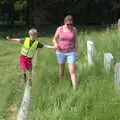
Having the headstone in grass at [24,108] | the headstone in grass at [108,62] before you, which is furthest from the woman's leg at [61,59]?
the headstone in grass at [24,108]

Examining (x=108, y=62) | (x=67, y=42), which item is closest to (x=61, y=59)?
(x=67, y=42)

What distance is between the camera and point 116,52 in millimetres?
12922

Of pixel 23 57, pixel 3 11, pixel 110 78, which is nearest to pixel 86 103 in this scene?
pixel 110 78

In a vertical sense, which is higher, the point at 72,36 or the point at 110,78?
the point at 72,36

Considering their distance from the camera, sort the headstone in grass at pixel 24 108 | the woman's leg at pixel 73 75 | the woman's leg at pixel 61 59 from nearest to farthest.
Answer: the headstone in grass at pixel 24 108
the woman's leg at pixel 73 75
the woman's leg at pixel 61 59

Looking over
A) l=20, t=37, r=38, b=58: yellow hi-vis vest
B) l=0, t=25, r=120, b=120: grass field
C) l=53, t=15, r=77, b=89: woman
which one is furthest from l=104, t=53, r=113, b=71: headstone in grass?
l=20, t=37, r=38, b=58: yellow hi-vis vest

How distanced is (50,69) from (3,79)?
1.20m

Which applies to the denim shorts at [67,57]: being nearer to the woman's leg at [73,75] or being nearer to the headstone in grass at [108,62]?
the woman's leg at [73,75]

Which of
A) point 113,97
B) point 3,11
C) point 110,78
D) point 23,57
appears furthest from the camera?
point 3,11

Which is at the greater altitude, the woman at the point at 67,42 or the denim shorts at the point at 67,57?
the woman at the point at 67,42

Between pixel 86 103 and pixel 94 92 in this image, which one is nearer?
pixel 86 103

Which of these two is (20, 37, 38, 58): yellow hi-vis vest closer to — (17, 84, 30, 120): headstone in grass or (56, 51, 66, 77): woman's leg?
(56, 51, 66, 77): woman's leg

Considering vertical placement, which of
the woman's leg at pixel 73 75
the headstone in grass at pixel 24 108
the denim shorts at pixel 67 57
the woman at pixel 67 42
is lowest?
the headstone in grass at pixel 24 108

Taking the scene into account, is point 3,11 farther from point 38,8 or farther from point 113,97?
point 113,97
